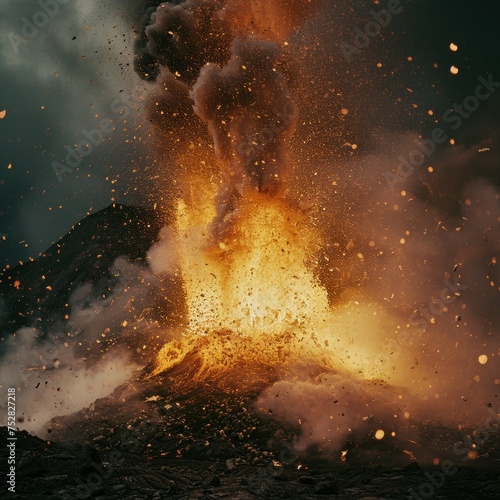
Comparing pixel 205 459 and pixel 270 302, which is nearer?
pixel 205 459

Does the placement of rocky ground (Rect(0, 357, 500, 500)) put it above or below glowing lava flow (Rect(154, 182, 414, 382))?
below

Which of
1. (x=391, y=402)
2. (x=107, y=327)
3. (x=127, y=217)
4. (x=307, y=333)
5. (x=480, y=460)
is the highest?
(x=127, y=217)

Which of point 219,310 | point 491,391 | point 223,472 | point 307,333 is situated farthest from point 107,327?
point 223,472

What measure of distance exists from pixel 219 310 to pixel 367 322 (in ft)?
26.4

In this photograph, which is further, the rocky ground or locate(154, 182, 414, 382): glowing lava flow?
locate(154, 182, 414, 382): glowing lava flow

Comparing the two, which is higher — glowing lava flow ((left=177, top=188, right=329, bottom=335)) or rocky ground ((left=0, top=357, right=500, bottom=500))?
glowing lava flow ((left=177, top=188, right=329, bottom=335))

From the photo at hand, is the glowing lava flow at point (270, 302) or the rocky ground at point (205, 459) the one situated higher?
the glowing lava flow at point (270, 302)

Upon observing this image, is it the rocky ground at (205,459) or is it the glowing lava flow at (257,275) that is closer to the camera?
the rocky ground at (205,459)

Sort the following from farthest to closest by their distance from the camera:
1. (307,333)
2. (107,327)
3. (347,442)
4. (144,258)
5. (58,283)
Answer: (58,283)
(144,258)
(107,327)
(307,333)
(347,442)

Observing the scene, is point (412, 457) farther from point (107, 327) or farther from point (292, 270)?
point (107, 327)

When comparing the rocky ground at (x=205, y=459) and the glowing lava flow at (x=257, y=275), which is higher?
the glowing lava flow at (x=257, y=275)

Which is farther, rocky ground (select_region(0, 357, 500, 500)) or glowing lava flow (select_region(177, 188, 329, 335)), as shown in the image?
glowing lava flow (select_region(177, 188, 329, 335))

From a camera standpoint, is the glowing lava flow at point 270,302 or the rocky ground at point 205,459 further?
the glowing lava flow at point 270,302

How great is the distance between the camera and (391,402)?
604 inches
